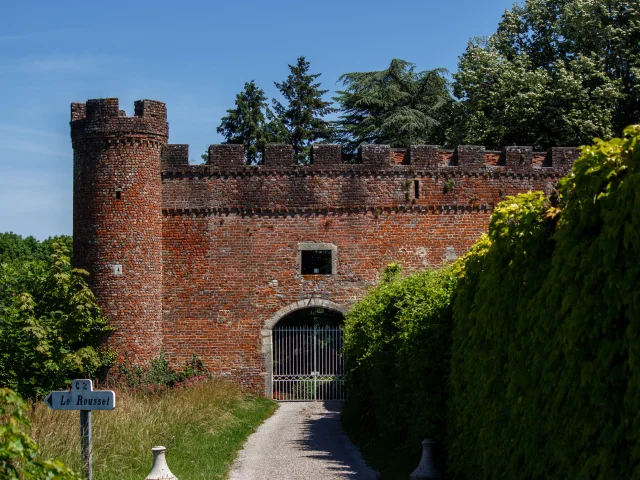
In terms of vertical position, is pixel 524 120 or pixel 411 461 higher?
pixel 524 120

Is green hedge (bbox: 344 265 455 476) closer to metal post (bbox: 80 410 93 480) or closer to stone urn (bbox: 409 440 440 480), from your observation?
stone urn (bbox: 409 440 440 480)

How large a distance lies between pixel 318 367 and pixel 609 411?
17110 millimetres

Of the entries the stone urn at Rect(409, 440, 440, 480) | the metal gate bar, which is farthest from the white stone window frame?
the stone urn at Rect(409, 440, 440, 480)

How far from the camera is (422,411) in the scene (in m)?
10.8

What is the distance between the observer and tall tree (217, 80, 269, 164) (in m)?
39.3

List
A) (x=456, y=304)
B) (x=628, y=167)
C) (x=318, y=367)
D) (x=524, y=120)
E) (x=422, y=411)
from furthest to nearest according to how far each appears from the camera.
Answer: (x=524, y=120), (x=318, y=367), (x=422, y=411), (x=456, y=304), (x=628, y=167)

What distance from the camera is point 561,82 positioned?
2662 cm

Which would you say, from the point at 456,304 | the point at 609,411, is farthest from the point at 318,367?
the point at 609,411

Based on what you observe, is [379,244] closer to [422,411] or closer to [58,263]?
[58,263]

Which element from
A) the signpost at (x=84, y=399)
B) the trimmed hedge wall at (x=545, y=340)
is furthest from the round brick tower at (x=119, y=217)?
the signpost at (x=84, y=399)

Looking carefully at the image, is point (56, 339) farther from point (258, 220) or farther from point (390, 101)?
point (390, 101)

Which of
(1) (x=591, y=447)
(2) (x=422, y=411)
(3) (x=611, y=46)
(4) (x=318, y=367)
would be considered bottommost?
(4) (x=318, y=367)

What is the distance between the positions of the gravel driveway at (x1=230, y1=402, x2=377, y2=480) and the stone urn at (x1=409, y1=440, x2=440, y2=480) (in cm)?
151

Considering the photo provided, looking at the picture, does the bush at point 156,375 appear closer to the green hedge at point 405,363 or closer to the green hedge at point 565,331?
the green hedge at point 405,363
